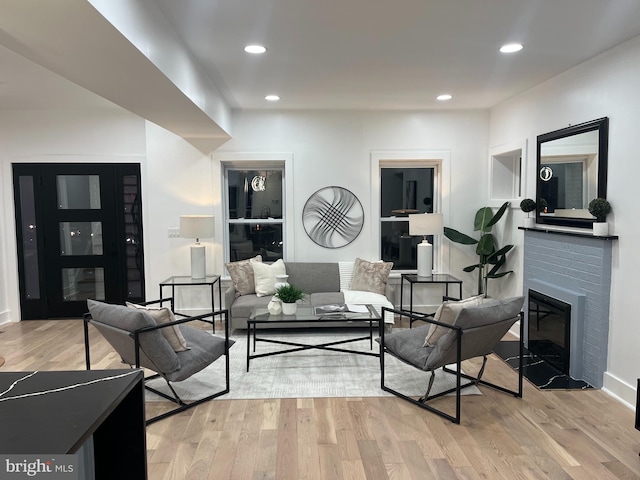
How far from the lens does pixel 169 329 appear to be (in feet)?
10.3

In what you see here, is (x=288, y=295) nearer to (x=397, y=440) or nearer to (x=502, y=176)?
(x=397, y=440)

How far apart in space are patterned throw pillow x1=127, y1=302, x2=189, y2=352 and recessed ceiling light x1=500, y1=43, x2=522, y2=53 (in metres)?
3.02

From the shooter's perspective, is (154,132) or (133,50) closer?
(133,50)

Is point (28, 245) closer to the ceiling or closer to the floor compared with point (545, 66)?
closer to the floor

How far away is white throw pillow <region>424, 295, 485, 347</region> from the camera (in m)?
3.10

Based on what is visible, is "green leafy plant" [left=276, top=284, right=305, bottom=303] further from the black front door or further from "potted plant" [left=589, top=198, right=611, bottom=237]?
the black front door

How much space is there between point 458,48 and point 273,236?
3378 mm

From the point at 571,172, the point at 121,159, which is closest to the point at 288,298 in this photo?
the point at 571,172

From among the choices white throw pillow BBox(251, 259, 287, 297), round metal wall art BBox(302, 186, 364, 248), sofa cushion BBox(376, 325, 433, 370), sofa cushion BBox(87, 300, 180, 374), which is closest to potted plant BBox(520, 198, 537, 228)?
sofa cushion BBox(376, 325, 433, 370)

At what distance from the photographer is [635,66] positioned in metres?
3.13

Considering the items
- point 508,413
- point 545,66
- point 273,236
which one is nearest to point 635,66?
point 545,66

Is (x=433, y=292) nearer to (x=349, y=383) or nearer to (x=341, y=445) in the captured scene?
(x=349, y=383)

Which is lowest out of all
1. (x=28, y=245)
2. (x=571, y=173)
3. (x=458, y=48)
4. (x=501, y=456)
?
(x=501, y=456)

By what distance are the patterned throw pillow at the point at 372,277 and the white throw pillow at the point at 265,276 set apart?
3.00ft
